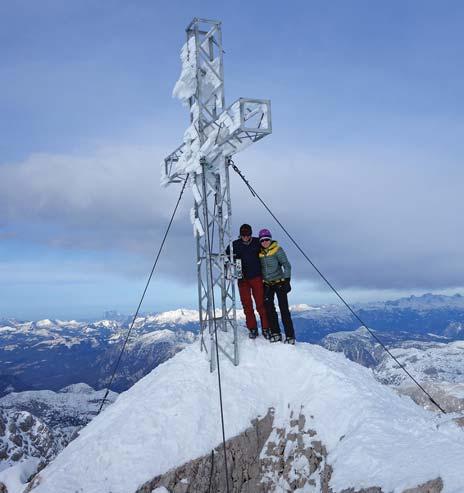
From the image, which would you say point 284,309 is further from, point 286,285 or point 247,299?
point 247,299

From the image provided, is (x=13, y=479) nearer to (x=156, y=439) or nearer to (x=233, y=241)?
(x=156, y=439)

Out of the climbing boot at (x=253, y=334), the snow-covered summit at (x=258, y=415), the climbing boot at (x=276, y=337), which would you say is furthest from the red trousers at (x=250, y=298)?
the snow-covered summit at (x=258, y=415)

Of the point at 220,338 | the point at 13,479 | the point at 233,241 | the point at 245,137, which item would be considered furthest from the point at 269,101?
the point at 13,479

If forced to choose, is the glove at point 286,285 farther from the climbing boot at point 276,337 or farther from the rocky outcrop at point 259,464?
the rocky outcrop at point 259,464

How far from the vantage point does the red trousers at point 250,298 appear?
1920cm

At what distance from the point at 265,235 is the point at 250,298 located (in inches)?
99.0

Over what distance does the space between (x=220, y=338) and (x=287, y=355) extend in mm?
2590

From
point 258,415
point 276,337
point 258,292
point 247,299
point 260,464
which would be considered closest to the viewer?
point 260,464

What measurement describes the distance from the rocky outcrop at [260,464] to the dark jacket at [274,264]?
202 inches

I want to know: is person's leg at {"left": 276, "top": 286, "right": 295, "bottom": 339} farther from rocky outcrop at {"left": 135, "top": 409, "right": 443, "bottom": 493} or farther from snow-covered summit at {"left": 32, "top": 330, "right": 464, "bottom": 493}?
rocky outcrop at {"left": 135, "top": 409, "right": 443, "bottom": 493}

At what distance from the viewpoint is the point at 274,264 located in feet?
62.5

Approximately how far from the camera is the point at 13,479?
678 inches

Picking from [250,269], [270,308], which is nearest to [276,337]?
[270,308]

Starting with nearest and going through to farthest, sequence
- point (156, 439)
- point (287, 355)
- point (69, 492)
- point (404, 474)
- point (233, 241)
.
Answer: point (404, 474)
point (69, 492)
point (156, 439)
point (287, 355)
point (233, 241)
